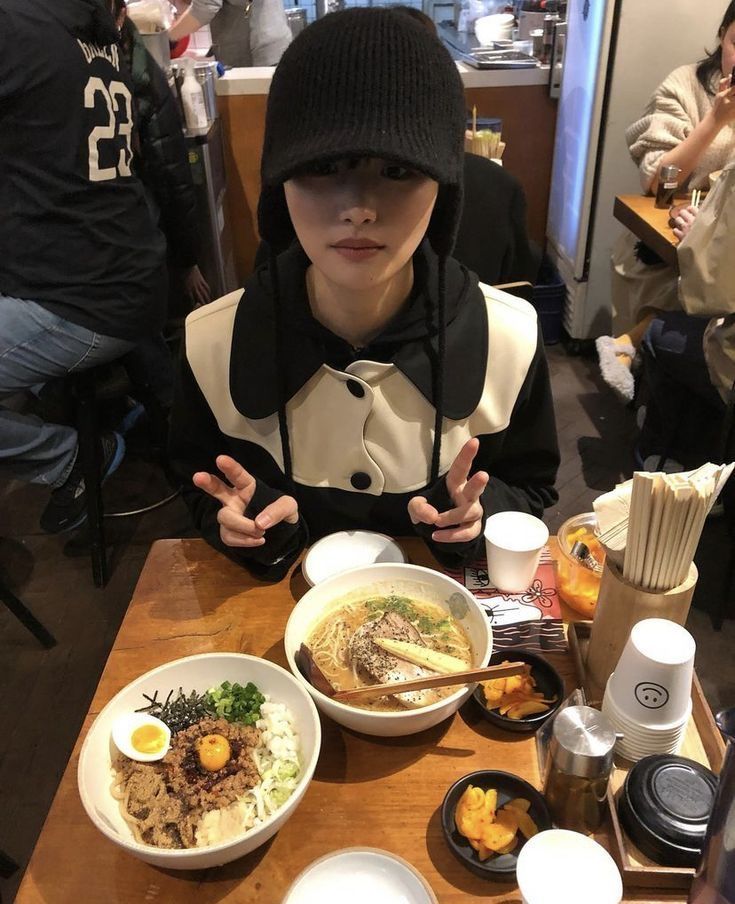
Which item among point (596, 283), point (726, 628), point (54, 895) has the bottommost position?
point (726, 628)

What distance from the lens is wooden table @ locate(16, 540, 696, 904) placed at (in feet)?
2.61

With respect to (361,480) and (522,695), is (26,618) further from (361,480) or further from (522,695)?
(522,695)

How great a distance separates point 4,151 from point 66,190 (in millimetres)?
189

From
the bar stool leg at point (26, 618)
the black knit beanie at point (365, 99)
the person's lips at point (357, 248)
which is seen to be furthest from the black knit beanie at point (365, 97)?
the bar stool leg at point (26, 618)

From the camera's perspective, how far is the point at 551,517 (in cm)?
285

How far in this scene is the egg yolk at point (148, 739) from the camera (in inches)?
35.1

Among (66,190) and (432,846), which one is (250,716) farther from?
(66,190)

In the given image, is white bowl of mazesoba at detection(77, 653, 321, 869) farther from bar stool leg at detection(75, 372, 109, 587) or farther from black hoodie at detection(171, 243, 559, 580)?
bar stool leg at detection(75, 372, 109, 587)

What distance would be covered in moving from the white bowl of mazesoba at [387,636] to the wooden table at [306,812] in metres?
0.05

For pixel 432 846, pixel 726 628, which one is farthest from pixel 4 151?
pixel 726 628

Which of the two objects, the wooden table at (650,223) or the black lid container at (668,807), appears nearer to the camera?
the black lid container at (668,807)

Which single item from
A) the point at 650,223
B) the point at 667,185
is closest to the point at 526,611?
the point at 650,223

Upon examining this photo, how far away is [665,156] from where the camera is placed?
10.5 feet

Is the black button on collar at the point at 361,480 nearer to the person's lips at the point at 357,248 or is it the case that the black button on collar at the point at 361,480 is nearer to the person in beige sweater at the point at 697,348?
the person's lips at the point at 357,248
